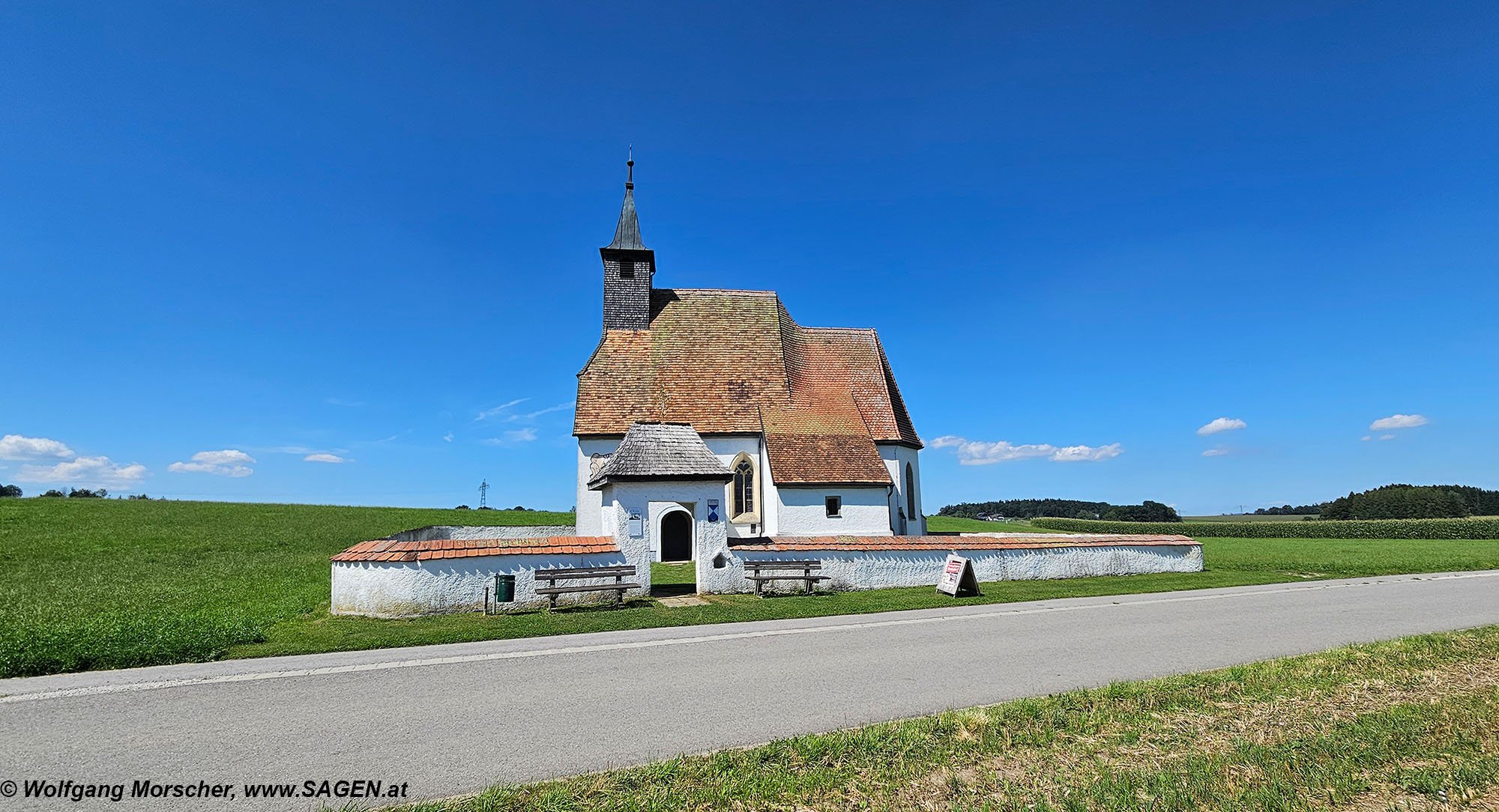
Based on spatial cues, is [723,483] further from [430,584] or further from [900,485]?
[900,485]

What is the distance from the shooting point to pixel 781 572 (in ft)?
55.9

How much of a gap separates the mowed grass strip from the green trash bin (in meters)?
10.3

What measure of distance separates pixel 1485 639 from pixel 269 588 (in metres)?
27.2

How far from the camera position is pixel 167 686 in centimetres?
805

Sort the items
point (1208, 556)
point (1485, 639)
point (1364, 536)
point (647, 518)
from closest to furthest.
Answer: point (1485, 639), point (647, 518), point (1208, 556), point (1364, 536)

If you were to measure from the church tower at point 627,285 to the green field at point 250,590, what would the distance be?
42.5ft

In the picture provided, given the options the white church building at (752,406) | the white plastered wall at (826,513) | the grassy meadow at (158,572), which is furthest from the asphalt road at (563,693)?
the white plastered wall at (826,513)

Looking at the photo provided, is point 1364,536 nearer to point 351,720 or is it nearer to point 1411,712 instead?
point 1411,712

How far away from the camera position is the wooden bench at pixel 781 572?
1691cm

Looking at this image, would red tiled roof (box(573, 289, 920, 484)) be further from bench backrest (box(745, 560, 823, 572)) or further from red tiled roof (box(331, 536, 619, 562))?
red tiled roof (box(331, 536, 619, 562))

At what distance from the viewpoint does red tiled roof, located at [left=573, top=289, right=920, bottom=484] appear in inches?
1064

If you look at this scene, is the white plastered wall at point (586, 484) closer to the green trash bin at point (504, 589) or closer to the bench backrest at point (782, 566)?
the bench backrest at point (782, 566)

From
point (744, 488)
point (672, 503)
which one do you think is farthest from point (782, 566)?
point (744, 488)

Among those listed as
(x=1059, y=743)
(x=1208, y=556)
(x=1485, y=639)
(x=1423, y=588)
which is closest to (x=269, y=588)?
(x=1059, y=743)
